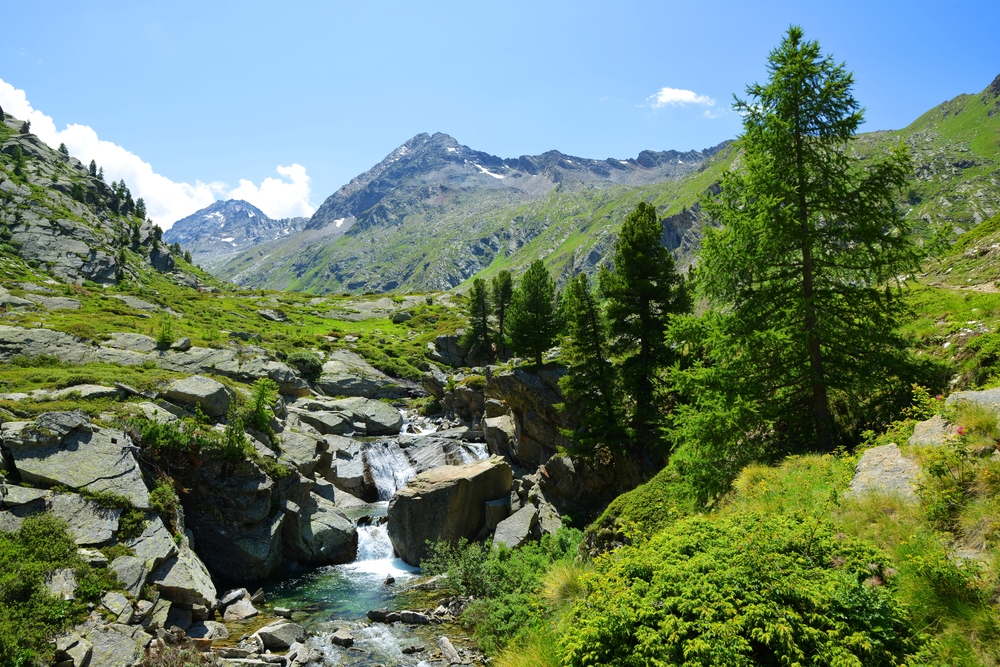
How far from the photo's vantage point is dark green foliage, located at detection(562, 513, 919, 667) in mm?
5367

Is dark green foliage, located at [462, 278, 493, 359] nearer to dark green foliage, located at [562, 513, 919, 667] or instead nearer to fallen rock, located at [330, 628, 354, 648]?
fallen rock, located at [330, 628, 354, 648]

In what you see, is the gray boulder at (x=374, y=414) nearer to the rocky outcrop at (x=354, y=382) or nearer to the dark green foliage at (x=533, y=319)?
the rocky outcrop at (x=354, y=382)

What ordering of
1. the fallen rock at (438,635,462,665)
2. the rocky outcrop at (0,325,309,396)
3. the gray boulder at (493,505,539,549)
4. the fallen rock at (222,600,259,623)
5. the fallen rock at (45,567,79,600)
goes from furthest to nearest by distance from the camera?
the rocky outcrop at (0,325,309,396) < the gray boulder at (493,505,539,549) < the fallen rock at (222,600,259,623) < the fallen rock at (438,635,462,665) < the fallen rock at (45,567,79,600)

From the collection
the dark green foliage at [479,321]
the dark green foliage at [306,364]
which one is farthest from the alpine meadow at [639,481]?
the dark green foliage at [479,321]

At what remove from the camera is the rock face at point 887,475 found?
314 inches

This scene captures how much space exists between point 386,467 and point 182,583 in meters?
21.6

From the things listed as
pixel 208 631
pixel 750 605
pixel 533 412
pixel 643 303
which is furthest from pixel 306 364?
pixel 750 605

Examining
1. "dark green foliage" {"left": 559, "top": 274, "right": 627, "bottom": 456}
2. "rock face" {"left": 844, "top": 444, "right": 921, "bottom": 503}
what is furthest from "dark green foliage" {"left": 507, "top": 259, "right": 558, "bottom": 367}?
"rock face" {"left": 844, "top": 444, "right": 921, "bottom": 503}

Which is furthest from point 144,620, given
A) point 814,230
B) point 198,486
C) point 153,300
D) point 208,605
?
point 153,300

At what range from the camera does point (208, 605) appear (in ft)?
56.6

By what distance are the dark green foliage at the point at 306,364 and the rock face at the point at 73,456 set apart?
36876mm

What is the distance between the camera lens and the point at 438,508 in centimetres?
2572

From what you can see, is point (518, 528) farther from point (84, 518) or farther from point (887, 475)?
point (887, 475)

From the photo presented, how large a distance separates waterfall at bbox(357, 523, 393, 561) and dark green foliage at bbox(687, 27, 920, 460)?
762 inches
